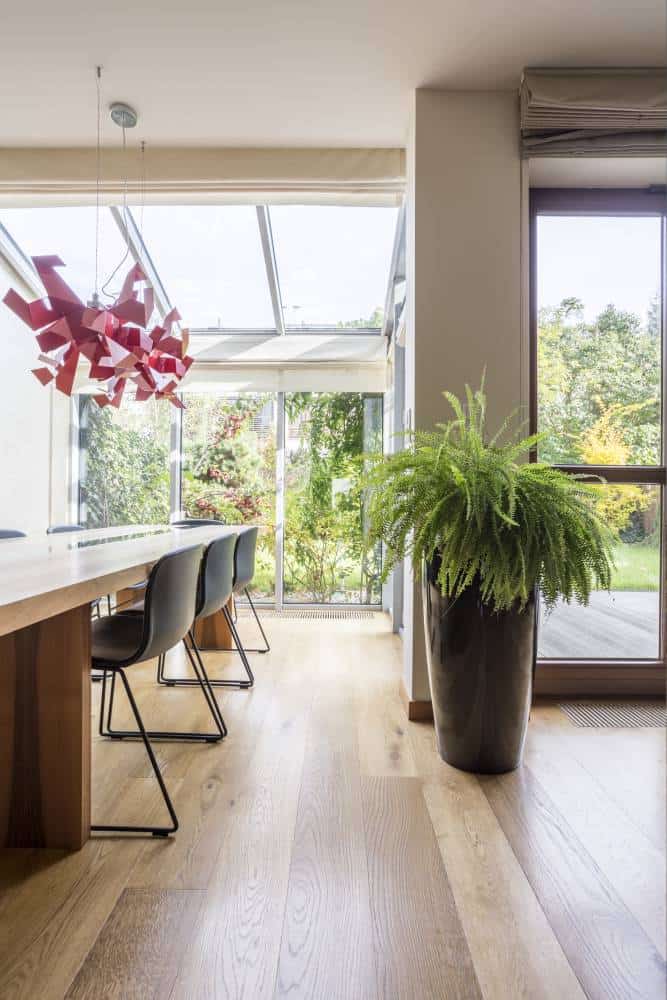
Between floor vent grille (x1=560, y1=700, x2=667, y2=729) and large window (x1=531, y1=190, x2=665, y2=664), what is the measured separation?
0.23 m

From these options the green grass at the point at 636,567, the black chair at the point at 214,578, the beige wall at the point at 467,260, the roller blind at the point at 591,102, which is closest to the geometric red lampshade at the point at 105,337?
the black chair at the point at 214,578

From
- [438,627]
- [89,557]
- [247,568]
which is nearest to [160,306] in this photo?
[247,568]

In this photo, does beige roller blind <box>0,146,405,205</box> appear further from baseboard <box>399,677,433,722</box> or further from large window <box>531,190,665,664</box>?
baseboard <box>399,677,433,722</box>

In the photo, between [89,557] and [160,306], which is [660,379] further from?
[160,306]

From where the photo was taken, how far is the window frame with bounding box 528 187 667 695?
311 cm

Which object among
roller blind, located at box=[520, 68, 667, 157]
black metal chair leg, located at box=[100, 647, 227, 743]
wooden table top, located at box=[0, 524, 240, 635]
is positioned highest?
roller blind, located at box=[520, 68, 667, 157]

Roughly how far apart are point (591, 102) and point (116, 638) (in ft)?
9.37

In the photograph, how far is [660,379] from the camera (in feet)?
10.4

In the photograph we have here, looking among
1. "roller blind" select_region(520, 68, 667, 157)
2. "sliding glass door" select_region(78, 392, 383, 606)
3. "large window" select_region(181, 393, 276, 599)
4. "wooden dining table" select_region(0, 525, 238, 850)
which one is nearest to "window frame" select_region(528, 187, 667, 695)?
"roller blind" select_region(520, 68, 667, 157)

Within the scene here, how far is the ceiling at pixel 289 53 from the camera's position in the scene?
246 centimetres

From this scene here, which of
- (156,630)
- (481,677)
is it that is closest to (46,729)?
(156,630)

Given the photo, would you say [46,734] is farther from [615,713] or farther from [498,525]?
[615,713]

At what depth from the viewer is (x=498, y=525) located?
6.79 feet

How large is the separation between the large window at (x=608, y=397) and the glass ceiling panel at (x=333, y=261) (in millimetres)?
1576
